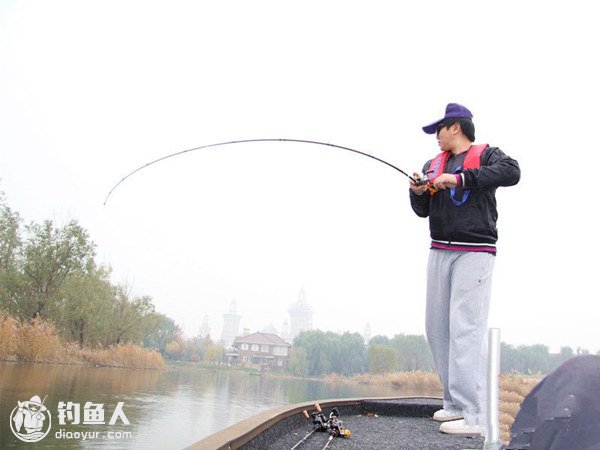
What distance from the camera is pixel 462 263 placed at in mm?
2457

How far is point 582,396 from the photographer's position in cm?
53

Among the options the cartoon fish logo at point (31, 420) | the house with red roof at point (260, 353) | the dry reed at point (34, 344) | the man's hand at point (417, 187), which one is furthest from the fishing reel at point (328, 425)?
the house with red roof at point (260, 353)

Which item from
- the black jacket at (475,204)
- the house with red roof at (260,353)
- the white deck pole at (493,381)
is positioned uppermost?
the black jacket at (475,204)

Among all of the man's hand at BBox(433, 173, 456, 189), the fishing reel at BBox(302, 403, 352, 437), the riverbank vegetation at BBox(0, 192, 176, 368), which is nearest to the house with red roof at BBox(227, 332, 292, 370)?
the riverbank vegetation at BBox(0, 192, 176, 368)

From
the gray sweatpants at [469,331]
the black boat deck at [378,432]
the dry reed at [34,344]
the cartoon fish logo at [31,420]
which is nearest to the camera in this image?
the black boat deck at [378,432]

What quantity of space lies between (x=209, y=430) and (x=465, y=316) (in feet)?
38.2

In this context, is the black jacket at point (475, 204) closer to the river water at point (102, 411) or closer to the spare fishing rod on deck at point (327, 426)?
the spare fishing rod on deck at point (327, 426)

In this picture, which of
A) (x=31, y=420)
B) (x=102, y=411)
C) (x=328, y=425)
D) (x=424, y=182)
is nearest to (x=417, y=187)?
(x=424, y=182)

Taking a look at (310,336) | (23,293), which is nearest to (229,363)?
(310,336)

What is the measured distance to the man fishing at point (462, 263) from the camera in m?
2.38

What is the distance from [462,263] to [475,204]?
0.27 m

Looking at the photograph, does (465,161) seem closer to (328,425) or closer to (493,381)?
(328,425)

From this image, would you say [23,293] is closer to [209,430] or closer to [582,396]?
[209,430]

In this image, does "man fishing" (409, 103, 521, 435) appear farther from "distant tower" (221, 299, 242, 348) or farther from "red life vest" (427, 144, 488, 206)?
"distant tower" (221, 299, 242, 348)
